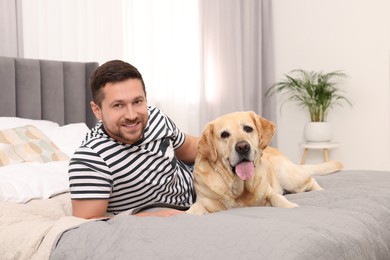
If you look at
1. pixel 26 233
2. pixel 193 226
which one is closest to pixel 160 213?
pixel 193 226

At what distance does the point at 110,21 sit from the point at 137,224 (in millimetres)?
3170

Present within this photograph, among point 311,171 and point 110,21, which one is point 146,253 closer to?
point 311,171

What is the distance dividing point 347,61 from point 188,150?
3284 mm

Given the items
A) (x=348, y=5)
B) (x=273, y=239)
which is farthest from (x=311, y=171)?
(x=348, y=5)

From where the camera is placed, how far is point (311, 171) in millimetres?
2623

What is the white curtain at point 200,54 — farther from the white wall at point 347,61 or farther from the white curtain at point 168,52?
the white wall at point 347,61

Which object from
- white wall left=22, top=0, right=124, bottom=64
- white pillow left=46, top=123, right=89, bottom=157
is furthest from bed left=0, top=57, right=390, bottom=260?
white wall left=22, top=0, right=124, bottom=64

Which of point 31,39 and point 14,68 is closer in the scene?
point 14,68

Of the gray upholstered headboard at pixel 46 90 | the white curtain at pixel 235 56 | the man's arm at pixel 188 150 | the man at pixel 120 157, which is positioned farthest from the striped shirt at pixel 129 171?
the white curtain at pixel 235 56

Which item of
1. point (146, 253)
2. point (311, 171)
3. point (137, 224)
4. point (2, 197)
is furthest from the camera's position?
point (311, 171)

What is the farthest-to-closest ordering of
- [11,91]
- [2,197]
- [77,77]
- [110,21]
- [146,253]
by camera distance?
[110,21]
[77,77]
[11,91]
[2,197]
[146,253]

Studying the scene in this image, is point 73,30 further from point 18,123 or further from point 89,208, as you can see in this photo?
point 89,208

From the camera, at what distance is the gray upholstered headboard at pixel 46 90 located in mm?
3174

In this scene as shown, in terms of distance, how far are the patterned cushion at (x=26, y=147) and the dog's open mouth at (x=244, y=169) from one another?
122cm
